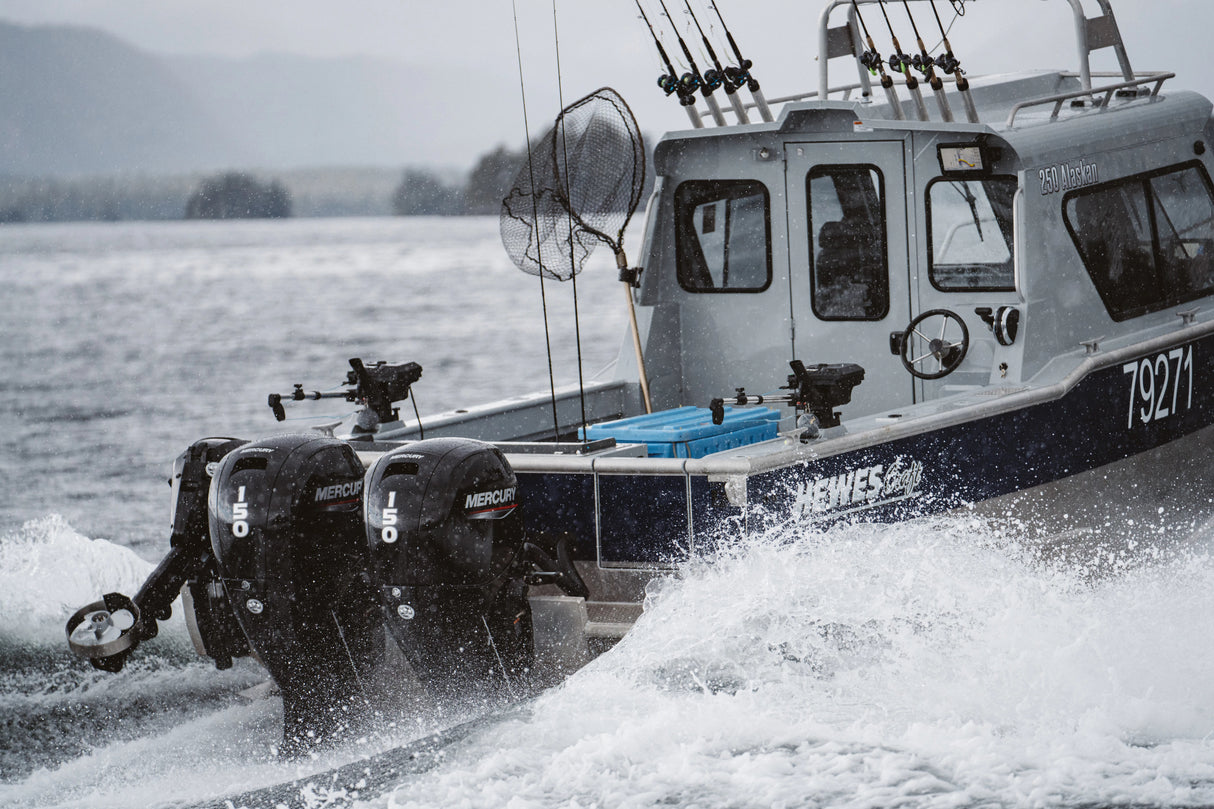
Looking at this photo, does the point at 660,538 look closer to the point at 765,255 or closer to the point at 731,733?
the point at 731,733

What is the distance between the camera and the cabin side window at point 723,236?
7.34 m

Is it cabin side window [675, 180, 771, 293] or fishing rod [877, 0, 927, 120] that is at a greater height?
fishing rod [877, 0, 927, 120]

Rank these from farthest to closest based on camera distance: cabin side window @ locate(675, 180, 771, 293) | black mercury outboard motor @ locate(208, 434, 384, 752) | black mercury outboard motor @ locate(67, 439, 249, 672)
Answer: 1. cabin side window @ locate(675, 180, 771, 293)
2. black mercury outboard motor @ locate(67, 439, 249, 672)
3. black mercury outboard motor @ locate(208, 434, 384, 752)

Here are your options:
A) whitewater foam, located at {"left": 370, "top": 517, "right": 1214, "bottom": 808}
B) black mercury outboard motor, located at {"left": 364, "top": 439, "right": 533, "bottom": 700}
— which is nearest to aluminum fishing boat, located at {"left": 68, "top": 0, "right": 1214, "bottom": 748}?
black mercury outboard motor, located at {"left": 364, "top": 439, "right": 533, "bottom": 700}

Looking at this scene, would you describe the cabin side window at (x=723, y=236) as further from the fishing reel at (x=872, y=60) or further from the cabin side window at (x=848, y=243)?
the fishing reel at (x=872, y=60)

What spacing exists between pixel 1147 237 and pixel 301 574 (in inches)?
155

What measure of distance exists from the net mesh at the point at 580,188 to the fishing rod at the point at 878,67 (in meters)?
1.01

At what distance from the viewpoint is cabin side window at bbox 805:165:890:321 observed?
7.03 m

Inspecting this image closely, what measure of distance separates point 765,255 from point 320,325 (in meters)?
28.7

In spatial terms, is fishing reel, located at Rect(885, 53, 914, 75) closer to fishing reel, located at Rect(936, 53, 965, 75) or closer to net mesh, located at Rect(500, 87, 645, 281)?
fishing reel, located at Rect(936, 53, 965, 75)

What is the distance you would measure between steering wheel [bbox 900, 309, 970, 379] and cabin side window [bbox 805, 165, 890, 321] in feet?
1.05

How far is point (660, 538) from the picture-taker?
5.32 metres

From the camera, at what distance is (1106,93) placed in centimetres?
734

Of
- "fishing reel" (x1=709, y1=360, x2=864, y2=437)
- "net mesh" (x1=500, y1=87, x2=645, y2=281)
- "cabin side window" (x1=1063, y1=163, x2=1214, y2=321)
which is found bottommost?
"fishing reel" (x1=709, y1=360, x2=864, y2=437)
